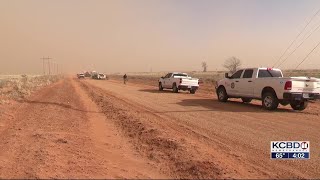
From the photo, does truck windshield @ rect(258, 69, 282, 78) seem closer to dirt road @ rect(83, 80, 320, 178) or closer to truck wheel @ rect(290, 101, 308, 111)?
truck wheel @ rect(290, 101, 308, 111)

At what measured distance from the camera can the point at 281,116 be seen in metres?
13.8

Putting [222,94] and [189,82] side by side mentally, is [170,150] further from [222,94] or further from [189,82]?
[189,82]

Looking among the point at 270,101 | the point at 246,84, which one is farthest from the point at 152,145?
the point at 246,84

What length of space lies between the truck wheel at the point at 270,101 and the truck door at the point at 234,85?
2.56 m

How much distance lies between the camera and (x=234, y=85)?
1928 centimetres

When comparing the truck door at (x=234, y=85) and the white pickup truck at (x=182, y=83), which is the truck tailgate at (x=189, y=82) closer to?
the white pickup truck at (x=182, y=83)

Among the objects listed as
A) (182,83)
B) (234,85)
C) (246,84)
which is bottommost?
(182,83)

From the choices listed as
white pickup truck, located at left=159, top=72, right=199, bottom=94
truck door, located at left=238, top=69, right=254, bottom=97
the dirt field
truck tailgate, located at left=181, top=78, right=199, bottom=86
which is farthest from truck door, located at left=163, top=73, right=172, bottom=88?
the dirt field

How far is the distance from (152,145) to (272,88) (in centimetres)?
940

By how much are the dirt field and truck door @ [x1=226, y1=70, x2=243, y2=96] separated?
503 centimetres

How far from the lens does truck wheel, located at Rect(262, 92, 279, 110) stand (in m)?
15.9

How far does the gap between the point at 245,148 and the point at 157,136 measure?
92.0 inches

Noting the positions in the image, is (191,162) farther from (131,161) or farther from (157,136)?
(157,136)

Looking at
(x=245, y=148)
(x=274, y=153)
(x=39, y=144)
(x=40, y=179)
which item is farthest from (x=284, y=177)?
(x=39, y=144)
